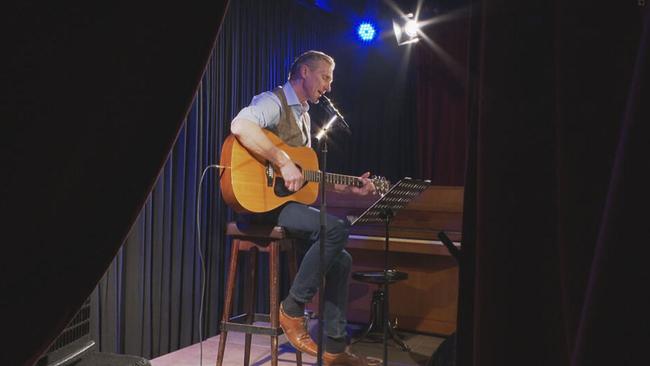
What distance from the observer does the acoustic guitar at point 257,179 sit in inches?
102

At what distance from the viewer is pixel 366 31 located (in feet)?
19.0

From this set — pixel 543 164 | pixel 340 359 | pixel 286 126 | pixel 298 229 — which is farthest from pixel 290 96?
pixel 543 164

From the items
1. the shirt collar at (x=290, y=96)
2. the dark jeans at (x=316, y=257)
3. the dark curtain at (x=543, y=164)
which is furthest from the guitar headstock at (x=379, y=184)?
the dark curtain at (x=543, y=164)

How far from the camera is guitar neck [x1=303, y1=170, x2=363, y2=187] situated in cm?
295

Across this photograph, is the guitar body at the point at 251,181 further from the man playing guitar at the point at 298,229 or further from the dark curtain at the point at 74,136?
the dark curtain at the point at 74,136

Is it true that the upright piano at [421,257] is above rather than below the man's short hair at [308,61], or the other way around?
below

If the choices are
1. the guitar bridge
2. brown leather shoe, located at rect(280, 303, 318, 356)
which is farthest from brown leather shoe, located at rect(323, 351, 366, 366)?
the guitar bridge

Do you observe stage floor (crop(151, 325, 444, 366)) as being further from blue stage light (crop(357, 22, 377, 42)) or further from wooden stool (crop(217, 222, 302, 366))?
blue stage light (crop(357, 22, 377, 42))

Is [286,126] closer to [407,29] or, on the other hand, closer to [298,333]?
[298,333]

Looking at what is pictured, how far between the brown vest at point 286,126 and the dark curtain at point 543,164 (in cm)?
214

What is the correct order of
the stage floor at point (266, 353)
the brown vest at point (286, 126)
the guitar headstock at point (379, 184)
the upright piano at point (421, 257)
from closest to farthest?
the brown vest at point (286, 126)
the stage floor at point (266, 353)
the guitar headstock at point (379, 184)
the upright piano at point (421, 257)

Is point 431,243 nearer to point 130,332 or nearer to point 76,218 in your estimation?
point 130,332

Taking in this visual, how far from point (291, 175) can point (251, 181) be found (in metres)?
0.21

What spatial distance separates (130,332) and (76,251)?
2337 millimetres
